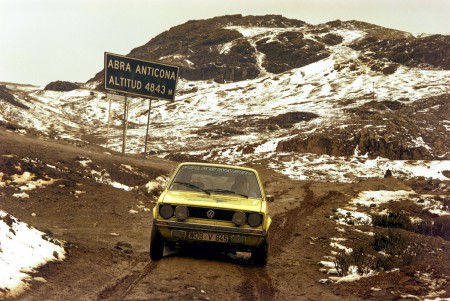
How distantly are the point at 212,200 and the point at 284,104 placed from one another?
73761 millimetres

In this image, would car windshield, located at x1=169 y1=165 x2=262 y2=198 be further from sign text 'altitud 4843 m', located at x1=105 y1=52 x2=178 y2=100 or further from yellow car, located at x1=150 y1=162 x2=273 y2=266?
sign text 'altitud 4843 m', located at x1=105 y1=52 x2=178 y2=100

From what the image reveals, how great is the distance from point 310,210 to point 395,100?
5592 centimetres

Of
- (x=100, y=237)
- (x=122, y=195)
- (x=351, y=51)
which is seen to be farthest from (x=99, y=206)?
(x=351, y=51)

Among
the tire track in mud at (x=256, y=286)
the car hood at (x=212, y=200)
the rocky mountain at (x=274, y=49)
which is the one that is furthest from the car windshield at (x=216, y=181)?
the rocky mountain at (x=274, y=49)

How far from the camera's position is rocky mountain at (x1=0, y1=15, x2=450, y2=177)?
4834 cm

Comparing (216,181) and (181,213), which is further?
(216,181)

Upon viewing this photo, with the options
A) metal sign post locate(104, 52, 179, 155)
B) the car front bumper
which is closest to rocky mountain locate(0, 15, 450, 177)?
metal sign post locate(104, 52, 179, 155)

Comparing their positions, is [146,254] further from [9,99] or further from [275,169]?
[9,99]

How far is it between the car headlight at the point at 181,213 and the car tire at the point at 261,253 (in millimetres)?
1295

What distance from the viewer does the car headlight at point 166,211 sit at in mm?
7676

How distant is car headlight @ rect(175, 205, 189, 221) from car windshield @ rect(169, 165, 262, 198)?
2.64ft

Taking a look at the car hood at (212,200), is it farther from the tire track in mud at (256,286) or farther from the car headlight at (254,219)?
the tire track in mud at (256,286)

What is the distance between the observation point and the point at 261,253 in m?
8.08

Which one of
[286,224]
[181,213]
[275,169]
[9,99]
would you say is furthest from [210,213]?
[9,99]
